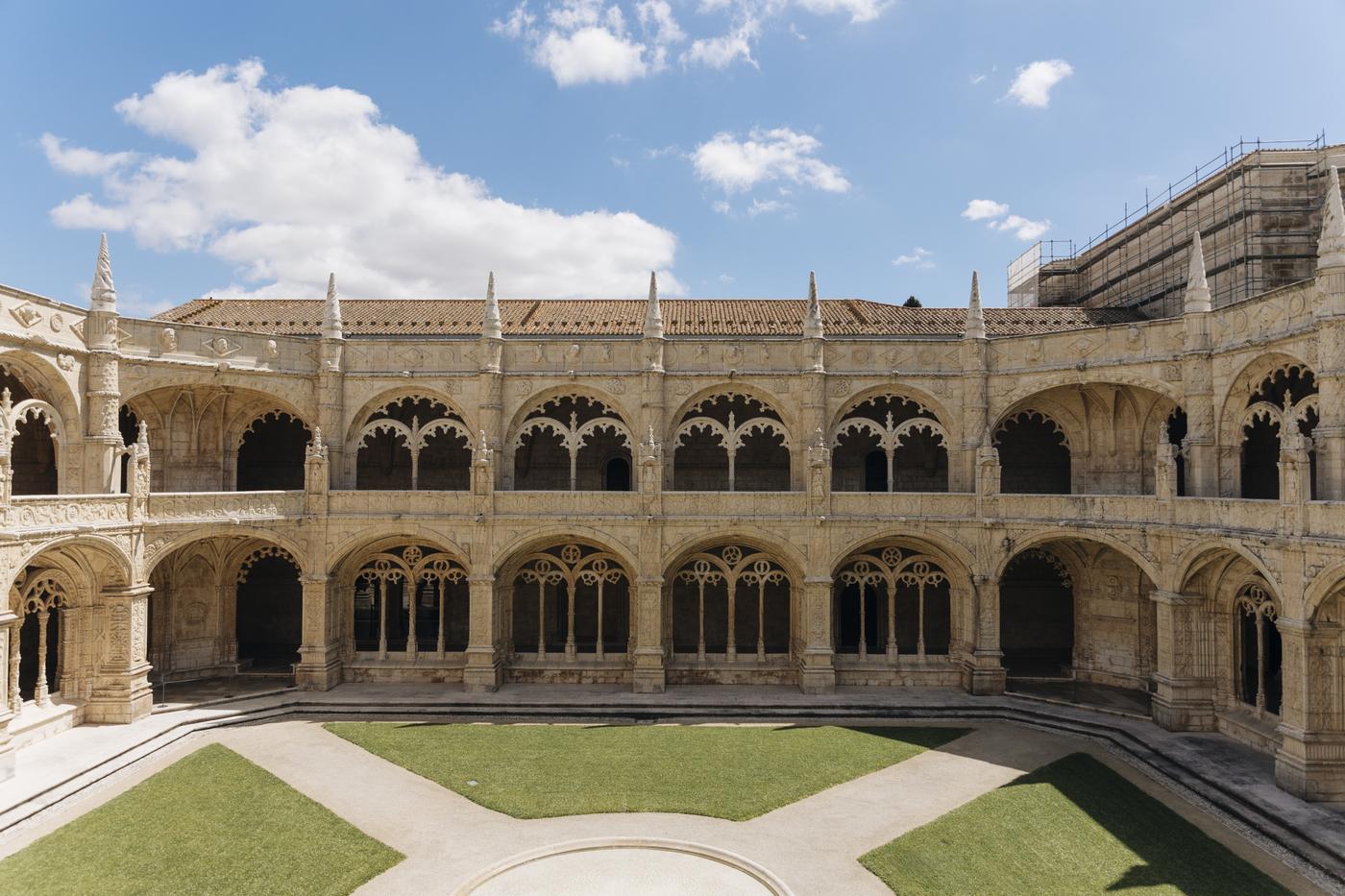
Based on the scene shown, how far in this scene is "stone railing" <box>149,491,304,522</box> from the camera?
23609 mm

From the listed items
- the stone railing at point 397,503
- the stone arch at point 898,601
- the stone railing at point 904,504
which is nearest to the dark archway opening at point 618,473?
the stone railing at point 397,503

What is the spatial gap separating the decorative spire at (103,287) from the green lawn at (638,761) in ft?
46.6

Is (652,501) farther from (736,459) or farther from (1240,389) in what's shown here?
(1240,389)

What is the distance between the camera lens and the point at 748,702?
24375 millimetres

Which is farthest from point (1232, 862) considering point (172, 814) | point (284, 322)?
point (284, 322)

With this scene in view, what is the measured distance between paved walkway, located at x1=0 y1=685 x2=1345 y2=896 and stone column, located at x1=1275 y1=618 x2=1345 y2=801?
603mm

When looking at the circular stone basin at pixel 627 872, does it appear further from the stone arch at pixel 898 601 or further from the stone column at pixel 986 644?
the stone column at pixel 986 644

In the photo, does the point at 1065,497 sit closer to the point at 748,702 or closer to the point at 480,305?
the point at 748,702

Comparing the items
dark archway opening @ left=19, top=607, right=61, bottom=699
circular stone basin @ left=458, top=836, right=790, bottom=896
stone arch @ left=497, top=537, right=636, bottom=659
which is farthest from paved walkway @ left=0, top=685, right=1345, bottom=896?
dark archway opening @ left=19, top=607, right=61, bottom=699

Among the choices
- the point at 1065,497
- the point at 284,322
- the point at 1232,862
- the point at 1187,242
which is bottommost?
the point at 1232,862

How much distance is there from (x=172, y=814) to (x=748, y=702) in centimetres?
1529

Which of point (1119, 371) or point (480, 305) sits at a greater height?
point (480, 305)

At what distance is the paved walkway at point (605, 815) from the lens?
15.1m

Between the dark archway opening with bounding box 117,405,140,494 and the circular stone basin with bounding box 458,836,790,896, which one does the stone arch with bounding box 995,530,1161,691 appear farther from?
the dark archway opening with bounding box 117,405,140,494
